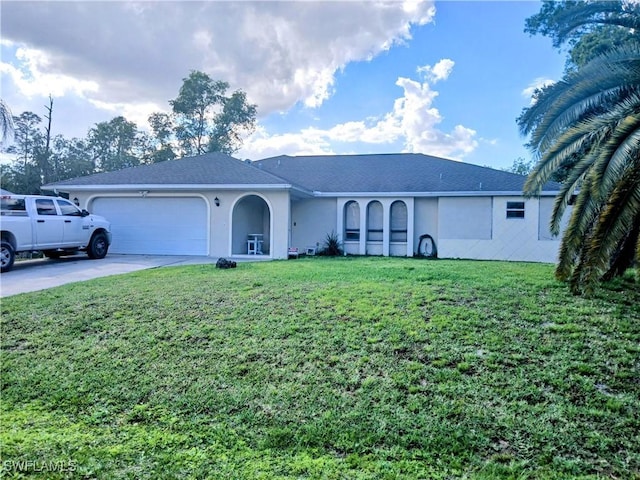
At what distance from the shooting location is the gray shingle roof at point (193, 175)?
14.2 meters

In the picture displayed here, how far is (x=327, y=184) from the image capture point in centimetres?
1722

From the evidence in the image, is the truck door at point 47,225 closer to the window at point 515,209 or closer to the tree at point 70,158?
the window at point 515,209

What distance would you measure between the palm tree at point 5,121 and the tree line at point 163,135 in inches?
834

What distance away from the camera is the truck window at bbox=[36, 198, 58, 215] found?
35.9 ft

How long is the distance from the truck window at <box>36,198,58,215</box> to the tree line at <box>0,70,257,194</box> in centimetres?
2265

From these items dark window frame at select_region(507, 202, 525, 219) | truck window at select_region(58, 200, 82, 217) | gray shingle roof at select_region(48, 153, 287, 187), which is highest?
gray shingle roof at select_region(48, 153, 287, 187)

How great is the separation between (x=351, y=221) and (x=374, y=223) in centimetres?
102

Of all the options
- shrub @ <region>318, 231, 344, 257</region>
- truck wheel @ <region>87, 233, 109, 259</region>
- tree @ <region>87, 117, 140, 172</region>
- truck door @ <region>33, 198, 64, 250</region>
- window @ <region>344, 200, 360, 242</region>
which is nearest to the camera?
truck door @ <region>33, 198, 64, 250</region>

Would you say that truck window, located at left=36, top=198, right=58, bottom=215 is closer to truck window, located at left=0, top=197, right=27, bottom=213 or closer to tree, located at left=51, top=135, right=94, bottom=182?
truck window, located at left=0, top=197, right=27, bottom=213

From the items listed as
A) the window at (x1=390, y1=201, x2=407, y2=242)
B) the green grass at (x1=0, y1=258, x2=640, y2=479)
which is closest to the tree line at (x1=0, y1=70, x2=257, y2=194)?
the window at (x1=390, y1=201, x2=407, y2=242)

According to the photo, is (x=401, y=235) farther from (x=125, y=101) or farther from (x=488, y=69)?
(x=125, y=101)

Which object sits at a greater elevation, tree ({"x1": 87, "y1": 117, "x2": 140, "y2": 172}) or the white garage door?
tree ({"x1": 87, "y1": 117, "x2": 140, "y2": 172})

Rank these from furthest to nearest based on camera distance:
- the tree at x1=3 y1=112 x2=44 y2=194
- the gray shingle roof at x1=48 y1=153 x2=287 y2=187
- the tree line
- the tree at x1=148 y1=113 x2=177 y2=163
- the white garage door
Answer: the tree at x1=148 y1=113 x2=177 y2=163, the tree line, the tree at x1=3 y1=112 x2=44 y2=194, the white garage door, the gray shingle roof at x1=48 y1=153 x2=287 y2=187

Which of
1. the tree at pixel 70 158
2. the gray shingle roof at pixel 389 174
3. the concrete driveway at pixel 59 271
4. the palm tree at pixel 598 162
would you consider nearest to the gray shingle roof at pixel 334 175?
the gray shingle roof at pixel 389 174
